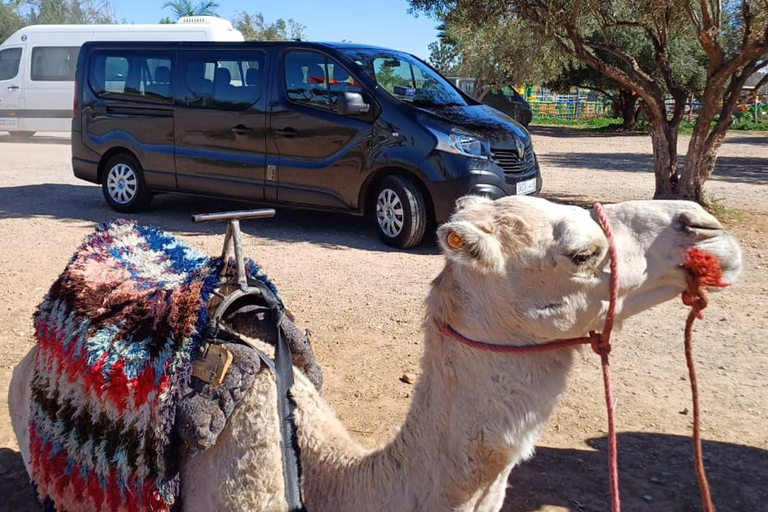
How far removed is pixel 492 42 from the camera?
29.4m

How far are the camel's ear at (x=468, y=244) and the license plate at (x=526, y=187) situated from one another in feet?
23.3

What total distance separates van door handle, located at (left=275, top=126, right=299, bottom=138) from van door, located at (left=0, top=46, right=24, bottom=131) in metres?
14.1

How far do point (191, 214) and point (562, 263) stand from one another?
32.3ft

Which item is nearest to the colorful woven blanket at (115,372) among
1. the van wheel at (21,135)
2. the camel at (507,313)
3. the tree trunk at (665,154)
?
the camel at (507,313)

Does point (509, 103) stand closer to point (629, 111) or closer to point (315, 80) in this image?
point (629, 111)

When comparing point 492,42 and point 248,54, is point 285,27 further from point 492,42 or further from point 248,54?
point 248,54

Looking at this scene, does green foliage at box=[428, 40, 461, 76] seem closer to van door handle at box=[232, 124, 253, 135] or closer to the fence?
the fence

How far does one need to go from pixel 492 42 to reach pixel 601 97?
1999 centimetres

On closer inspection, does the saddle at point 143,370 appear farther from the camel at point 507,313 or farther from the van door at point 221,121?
Answer: the van door at point 221,121

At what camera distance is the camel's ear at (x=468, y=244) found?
1.88m

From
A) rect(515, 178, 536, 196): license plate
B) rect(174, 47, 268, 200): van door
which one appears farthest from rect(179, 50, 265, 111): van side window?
rect(515, 178, 536, 196): license plate

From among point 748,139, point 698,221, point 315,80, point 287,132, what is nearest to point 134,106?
point 287,132

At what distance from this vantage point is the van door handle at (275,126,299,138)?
9398mm

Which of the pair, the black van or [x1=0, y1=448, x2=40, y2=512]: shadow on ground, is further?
the black van
